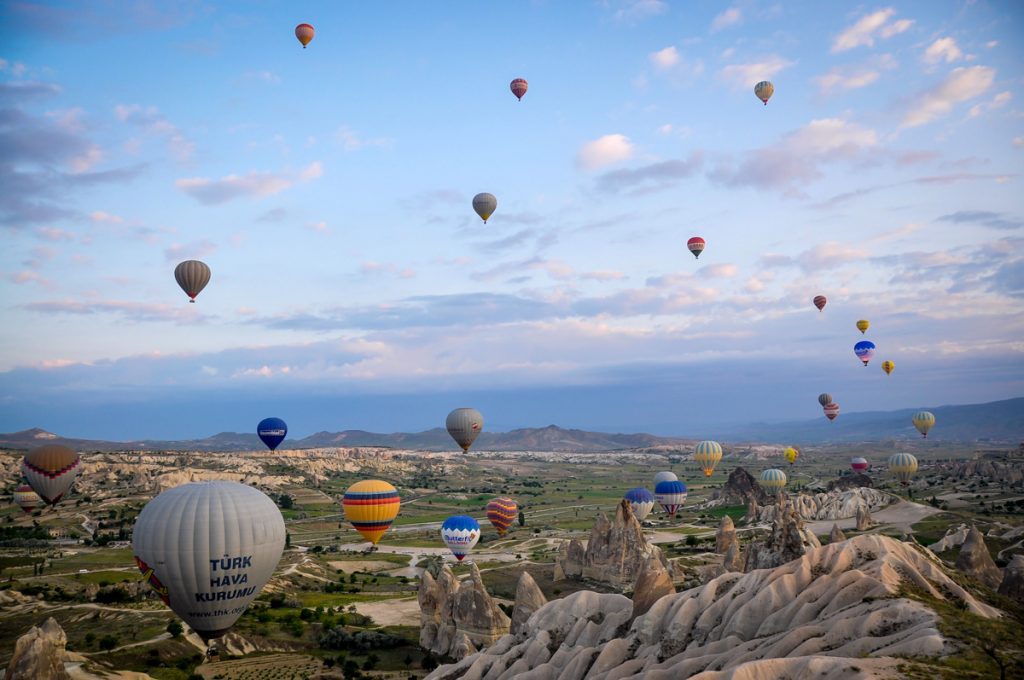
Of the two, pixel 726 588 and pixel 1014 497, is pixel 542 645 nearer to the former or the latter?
pixel 726 588

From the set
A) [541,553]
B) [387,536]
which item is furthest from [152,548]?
[387,536]

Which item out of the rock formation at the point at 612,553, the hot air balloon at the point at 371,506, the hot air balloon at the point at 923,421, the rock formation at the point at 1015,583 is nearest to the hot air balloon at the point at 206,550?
the hot air balloon at the point at 371,506

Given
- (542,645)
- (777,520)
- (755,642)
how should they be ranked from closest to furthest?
(755,642) < (542,645) < (777,520)

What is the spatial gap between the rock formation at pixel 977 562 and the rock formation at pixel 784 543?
17676 millimetres

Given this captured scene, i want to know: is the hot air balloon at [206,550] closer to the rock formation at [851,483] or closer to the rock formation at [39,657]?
the rock formation at [39,657]

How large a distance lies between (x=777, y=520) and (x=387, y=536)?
288 feet

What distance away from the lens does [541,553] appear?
10150cm

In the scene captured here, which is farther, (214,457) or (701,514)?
(214,457)

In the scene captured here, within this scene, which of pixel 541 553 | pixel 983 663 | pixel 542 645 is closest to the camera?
pixel 983 663

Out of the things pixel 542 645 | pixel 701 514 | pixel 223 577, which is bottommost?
pixel 701 514

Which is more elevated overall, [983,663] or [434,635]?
[983,663]

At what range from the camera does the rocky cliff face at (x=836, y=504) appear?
118688mm

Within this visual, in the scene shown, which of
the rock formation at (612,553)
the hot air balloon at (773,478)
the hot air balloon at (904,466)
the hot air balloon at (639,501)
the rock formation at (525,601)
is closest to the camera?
the rock formation at (525,601)

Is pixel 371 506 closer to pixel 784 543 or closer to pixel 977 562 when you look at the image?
pixel 784 543
